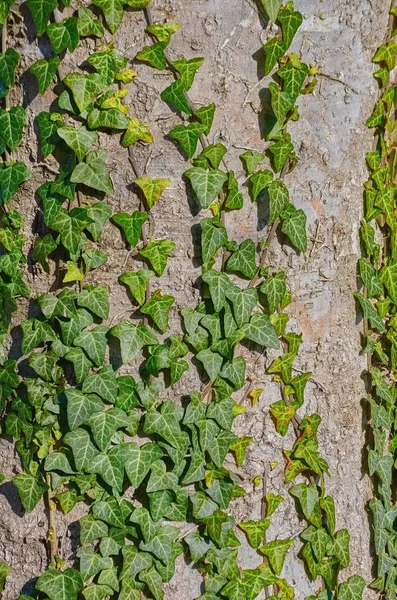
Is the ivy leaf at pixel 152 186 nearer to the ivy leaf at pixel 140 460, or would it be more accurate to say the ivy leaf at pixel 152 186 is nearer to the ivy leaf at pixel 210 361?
the ivy leaf at pixel 210 361

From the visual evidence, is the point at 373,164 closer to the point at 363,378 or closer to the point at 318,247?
the point at 318,247

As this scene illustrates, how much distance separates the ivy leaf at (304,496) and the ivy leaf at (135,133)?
1.06 m

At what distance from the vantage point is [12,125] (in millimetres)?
1964

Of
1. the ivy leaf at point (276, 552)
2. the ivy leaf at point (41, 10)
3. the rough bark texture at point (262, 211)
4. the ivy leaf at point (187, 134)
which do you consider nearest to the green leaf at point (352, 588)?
the rough bark texture at point (262, 211)

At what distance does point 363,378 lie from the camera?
2.35 meters

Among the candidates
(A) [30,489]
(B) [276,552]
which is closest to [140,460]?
(A) [30,489]

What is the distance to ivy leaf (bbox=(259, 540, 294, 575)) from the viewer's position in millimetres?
2186

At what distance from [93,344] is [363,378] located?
0.88m

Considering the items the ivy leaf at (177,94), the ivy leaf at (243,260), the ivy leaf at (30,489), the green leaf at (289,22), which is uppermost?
the green leaf at (289,22)

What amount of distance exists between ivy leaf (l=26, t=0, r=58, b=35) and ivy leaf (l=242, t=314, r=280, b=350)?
912 mm

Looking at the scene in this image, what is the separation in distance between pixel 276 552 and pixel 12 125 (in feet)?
4.55

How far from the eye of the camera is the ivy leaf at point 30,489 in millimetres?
2051

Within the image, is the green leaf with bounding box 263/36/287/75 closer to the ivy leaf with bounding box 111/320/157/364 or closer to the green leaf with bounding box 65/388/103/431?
the ivy leaf with bounding box 111/320/157/364

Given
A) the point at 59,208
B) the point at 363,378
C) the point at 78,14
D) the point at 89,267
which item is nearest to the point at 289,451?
the point at 363,378
